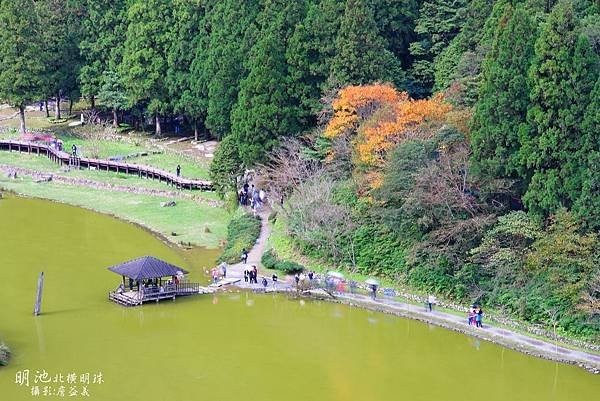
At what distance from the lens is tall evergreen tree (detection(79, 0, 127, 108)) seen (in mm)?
85688

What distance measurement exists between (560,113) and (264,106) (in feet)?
74.8

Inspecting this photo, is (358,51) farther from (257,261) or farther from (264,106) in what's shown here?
(257,261)

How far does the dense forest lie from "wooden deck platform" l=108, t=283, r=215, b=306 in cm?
750

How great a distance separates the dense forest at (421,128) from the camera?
144ft

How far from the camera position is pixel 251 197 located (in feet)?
204

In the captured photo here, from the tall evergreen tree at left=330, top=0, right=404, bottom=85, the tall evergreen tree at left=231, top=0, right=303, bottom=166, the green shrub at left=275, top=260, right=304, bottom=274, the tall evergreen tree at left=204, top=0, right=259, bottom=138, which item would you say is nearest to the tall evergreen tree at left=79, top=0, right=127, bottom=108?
the tall evergreen tree at left=204, top=0, right=259, bottom=138

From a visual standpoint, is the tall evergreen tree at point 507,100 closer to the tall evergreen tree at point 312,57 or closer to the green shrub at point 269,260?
the green shrub at point 269,260

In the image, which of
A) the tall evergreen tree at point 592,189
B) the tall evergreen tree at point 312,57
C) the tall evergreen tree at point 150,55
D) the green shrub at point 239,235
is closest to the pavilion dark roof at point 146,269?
the green shrub at point 239,235

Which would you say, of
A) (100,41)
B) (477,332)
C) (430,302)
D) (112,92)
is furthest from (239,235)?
(100,41)

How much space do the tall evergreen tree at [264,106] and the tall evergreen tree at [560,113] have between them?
2052cm

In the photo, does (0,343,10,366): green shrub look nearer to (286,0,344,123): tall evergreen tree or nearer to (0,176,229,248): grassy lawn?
(0,176,229,248): grassy lawn

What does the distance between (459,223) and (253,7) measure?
3276 centimetres

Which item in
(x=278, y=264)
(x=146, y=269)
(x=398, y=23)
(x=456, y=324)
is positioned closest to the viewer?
(x=456, y=324)

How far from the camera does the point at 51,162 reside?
76.9 meters
